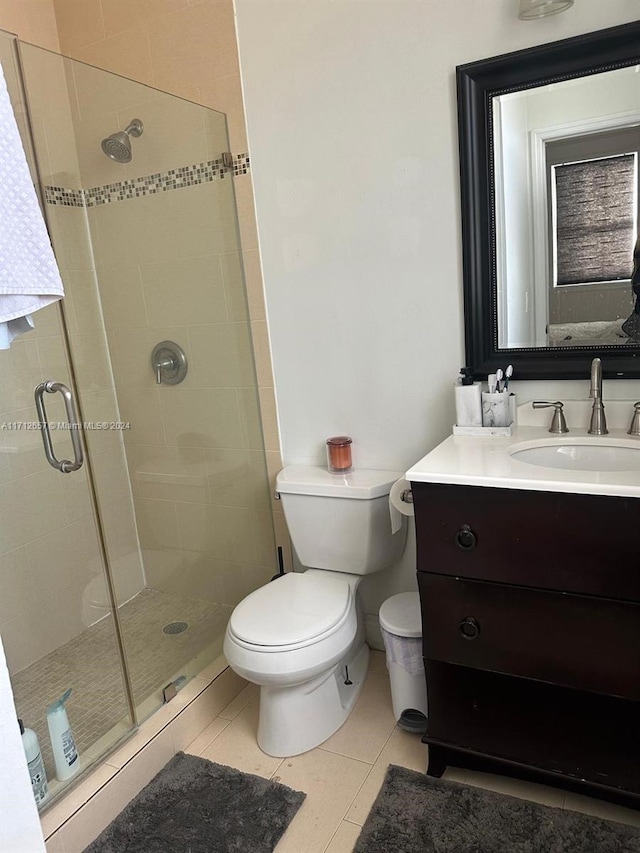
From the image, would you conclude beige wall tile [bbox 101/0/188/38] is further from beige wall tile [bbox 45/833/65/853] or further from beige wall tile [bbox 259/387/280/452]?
beige wall tile [bbox 45/833/65/853]

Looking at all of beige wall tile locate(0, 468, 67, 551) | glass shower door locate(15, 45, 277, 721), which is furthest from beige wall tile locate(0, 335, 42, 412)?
beige wall tile locate(0, 468, 67, 551)

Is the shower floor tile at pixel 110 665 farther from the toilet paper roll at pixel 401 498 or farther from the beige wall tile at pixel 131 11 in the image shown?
the beige wall tile at pixel 131 11

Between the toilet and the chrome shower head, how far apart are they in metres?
1.22

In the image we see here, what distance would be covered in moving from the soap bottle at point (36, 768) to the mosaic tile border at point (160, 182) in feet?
5.11

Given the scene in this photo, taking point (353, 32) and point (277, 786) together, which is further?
point (353, 32)

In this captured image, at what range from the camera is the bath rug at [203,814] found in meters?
1.57

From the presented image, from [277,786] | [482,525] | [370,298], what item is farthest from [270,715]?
[370,298]

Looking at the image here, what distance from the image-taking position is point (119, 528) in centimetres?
218

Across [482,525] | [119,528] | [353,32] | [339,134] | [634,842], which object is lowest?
[634,842]

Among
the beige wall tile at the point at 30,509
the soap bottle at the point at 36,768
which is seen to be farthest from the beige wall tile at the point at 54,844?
the beige wall tile at the point at 30,509

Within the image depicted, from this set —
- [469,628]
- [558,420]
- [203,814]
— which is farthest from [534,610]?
[203,814]

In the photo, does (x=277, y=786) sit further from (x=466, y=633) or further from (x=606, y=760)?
(x=606, y=760)

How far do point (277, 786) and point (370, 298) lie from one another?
152 cm

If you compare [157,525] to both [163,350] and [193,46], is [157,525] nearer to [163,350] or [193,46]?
[163,350]
